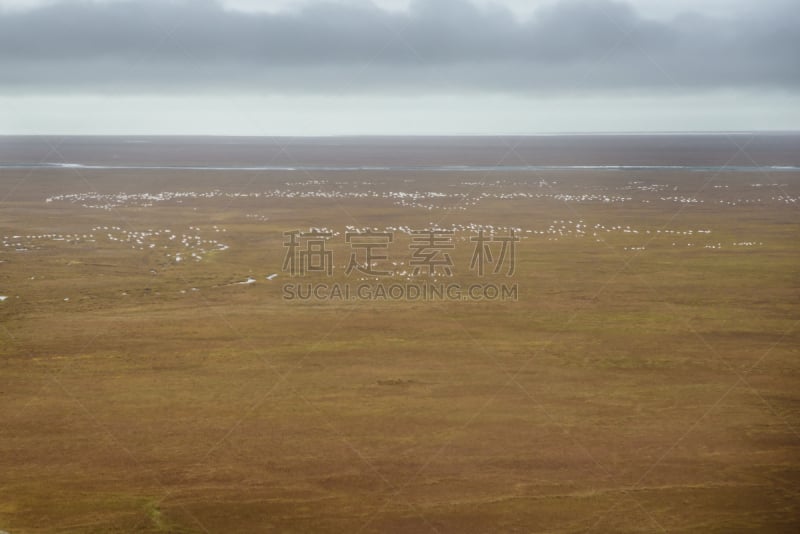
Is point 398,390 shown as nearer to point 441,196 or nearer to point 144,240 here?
point 144,240

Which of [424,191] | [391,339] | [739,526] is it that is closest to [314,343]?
[391,339]

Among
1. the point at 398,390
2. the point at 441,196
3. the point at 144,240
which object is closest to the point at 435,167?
the point at 441,196

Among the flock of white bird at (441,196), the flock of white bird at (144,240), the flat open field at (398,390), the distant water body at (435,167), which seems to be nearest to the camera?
the flat open field at (398,390)

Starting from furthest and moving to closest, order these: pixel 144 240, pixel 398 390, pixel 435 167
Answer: pixel 435 167
pixel 144 240
pixel 398 390

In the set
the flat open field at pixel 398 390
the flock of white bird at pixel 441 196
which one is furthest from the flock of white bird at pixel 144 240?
the flock of white bird at pixel 441 196

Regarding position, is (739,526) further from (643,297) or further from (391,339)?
(643,297)

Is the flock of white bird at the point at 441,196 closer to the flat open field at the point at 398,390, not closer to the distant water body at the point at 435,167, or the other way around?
the flat open field at the point at 398,390

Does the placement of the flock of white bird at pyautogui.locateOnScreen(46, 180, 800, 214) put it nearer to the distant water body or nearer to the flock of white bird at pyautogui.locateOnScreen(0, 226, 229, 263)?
the flock of white bird at pyautogui.locateOnScreen(0, 226, 229, 263)

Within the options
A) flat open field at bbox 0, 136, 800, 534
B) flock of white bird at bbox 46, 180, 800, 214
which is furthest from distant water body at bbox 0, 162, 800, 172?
flat open field at bbox 0, 136, 800, 534
